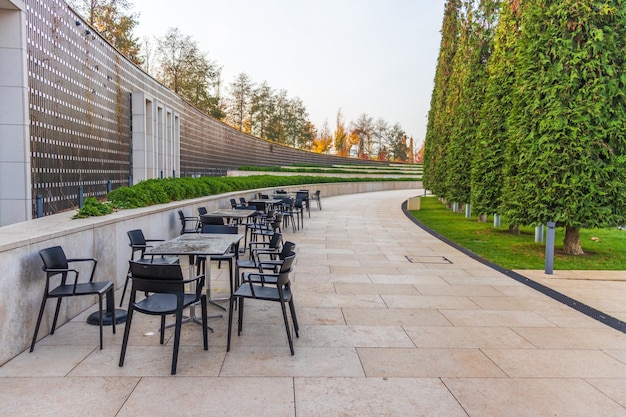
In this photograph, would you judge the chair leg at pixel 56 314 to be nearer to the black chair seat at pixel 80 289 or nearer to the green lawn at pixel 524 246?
the black chair seat at pixel 80 289

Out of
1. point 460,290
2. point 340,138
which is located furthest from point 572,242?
point 340,138

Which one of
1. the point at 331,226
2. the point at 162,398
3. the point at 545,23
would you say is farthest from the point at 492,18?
the point at 162,398

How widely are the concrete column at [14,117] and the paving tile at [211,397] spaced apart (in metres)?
5.62

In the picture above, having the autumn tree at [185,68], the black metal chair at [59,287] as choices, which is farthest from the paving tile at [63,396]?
the autumn tree at [185,68]

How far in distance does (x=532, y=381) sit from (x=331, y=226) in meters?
11.2

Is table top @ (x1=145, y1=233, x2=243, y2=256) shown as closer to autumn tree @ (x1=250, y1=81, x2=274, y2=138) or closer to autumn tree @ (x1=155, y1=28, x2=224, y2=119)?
autumn tree @ (x1=155, y1=28, x2=224, y2=119)

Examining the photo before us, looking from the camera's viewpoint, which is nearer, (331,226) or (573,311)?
(573,311)

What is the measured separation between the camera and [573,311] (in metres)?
6.02

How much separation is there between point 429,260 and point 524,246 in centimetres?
324

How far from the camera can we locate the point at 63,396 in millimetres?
3488

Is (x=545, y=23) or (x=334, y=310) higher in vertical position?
(x=545, y=23)

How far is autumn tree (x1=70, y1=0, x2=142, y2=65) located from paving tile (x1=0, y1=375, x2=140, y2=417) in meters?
26.2

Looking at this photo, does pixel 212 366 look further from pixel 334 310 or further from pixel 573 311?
pixel 573 311

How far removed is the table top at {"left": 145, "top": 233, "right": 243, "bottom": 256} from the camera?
16.0 feet
